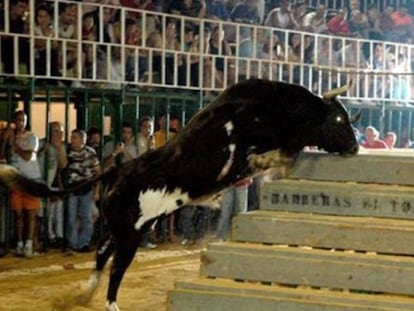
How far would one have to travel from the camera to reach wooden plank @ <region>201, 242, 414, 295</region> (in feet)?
21.5

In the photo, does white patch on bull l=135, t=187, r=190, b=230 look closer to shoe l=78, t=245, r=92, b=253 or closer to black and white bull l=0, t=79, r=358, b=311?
black and white bull l=0, t=79, r=358, b=311

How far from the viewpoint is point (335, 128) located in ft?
27.9

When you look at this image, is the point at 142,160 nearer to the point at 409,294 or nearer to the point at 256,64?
the point at 409,294

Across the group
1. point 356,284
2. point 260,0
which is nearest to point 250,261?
point 356,284

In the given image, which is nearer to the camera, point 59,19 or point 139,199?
point 139,199

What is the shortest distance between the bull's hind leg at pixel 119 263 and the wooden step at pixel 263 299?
1.73 metres

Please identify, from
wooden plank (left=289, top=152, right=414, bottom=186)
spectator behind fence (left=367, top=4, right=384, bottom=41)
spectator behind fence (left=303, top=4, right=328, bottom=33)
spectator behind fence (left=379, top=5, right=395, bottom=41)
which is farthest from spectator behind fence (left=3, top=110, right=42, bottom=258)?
spectator behind fence (left=379, top=5, right=395, bottom=41)

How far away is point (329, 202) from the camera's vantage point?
24.0 ft

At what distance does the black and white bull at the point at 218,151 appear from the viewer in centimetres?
850

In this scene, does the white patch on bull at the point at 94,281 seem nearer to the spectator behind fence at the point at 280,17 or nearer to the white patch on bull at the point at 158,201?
the white patch on bull at the point at 158,201

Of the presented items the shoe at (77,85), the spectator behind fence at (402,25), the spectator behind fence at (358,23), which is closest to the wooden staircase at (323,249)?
the shoe at (77,85)

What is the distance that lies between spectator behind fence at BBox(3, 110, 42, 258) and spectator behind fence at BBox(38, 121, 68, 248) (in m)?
0.24

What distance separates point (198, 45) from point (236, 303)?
8.49m

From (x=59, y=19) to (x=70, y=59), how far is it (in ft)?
1.66
